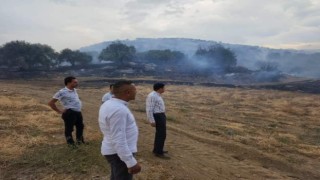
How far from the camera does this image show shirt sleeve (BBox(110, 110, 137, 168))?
14.3ft

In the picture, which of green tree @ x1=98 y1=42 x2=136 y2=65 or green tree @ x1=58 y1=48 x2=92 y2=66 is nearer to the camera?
green tree @ x1=58 y1=48 x2=92 y2=66

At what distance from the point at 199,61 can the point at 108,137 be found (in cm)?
9367

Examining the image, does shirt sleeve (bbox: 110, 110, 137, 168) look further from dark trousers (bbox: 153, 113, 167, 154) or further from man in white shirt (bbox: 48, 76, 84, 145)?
dark trousers (bbox: 153, 113, 167, 154)

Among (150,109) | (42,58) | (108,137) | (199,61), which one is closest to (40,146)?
(150,109)

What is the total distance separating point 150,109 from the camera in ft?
29.3

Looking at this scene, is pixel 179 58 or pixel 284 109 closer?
pixel 284 109

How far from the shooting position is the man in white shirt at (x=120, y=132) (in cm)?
438

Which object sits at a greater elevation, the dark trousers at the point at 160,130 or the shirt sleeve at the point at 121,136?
the shirt sleeve at the point at 121,136

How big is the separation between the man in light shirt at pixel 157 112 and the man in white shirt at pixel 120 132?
423 cm

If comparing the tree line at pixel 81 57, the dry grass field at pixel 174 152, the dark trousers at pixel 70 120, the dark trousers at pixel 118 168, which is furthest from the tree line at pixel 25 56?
the dark trousers at pixel 118 168

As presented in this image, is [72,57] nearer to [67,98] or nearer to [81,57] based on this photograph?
[81,57]

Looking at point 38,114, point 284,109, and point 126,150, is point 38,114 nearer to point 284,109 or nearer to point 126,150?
point 126,150

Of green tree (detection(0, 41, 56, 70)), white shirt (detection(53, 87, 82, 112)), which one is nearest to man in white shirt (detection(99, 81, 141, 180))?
white shirt (detection(53, 87, 82, 112))

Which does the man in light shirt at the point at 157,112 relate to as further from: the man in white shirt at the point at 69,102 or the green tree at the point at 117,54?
the green tree at the point at 117,54
